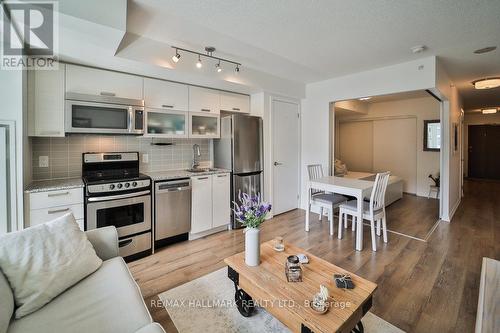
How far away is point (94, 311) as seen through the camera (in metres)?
1.25

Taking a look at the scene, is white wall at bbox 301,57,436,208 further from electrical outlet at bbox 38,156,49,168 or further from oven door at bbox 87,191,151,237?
electrical outlet at bbox 38,156,49,168

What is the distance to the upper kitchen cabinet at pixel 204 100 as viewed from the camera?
339 cm

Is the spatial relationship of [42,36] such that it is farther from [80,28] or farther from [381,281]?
[381,281]

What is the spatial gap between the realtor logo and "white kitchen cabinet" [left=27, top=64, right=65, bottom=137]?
10 centimetres

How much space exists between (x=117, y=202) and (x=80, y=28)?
67.5 inches

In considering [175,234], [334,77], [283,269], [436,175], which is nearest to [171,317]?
[283,269]

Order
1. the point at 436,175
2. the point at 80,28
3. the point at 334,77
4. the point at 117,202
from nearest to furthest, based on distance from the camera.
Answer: the point at 80,28, the point at 117,202, the point at 334,77, the point at 436,175

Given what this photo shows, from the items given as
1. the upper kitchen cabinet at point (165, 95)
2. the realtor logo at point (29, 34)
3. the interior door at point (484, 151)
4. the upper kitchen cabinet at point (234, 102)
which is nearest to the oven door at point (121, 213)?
the upper kitchen cabinet at point (165, 95)

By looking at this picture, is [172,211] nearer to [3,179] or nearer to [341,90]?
[3,179]

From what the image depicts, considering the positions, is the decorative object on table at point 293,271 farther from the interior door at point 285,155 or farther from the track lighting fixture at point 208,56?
the interior door at point 285,155

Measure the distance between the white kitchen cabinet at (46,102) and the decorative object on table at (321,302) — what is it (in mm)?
2874

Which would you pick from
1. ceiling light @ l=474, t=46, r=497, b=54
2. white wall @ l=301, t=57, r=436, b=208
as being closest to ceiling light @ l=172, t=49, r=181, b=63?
white wall @ l=301, t=57, r=436, b=208

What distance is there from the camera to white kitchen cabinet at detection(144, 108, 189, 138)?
3.02m

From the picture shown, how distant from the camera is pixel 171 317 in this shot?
71.2 inches
